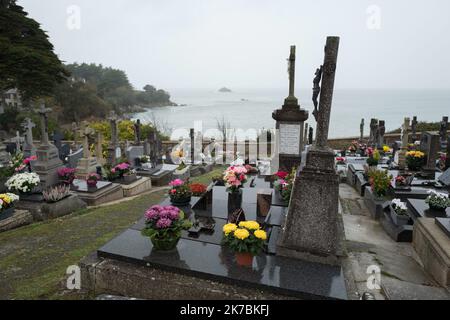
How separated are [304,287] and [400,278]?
1967mm

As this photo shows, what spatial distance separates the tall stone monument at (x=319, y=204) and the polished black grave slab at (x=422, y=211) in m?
3.34

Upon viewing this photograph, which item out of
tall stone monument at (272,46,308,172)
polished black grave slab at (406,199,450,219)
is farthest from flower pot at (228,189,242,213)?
tall stone monument at (272,46,308,172)

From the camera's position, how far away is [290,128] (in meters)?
11.8

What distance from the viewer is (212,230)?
590 centimetres

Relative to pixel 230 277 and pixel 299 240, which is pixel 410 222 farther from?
pixel 230 277

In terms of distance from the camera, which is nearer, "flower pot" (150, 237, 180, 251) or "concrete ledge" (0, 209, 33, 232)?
"flower pot" (150, 237, 180, 251)

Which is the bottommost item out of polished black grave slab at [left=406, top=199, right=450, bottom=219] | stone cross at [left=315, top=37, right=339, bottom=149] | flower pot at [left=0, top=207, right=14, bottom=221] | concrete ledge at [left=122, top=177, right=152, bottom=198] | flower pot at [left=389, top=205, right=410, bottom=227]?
concrete ledge at [left=122, top=177, right=152, bottom=198]

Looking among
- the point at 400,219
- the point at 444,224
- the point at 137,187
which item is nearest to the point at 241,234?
the point at 444,224

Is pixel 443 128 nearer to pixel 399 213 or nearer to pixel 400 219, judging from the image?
pixel 399 213

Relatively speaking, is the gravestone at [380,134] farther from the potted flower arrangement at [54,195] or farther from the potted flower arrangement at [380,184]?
the potted flower arrangement at [54,195]

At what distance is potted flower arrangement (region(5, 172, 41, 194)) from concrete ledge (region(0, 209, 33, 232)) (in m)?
0.91

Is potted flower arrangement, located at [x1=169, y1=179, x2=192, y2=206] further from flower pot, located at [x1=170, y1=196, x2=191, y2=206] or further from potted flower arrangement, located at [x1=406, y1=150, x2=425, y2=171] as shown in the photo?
potted flower arrangement, located at [x1=406, y1=150, x2=425, y2=171]

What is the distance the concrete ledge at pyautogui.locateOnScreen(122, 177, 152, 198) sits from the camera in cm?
1199
